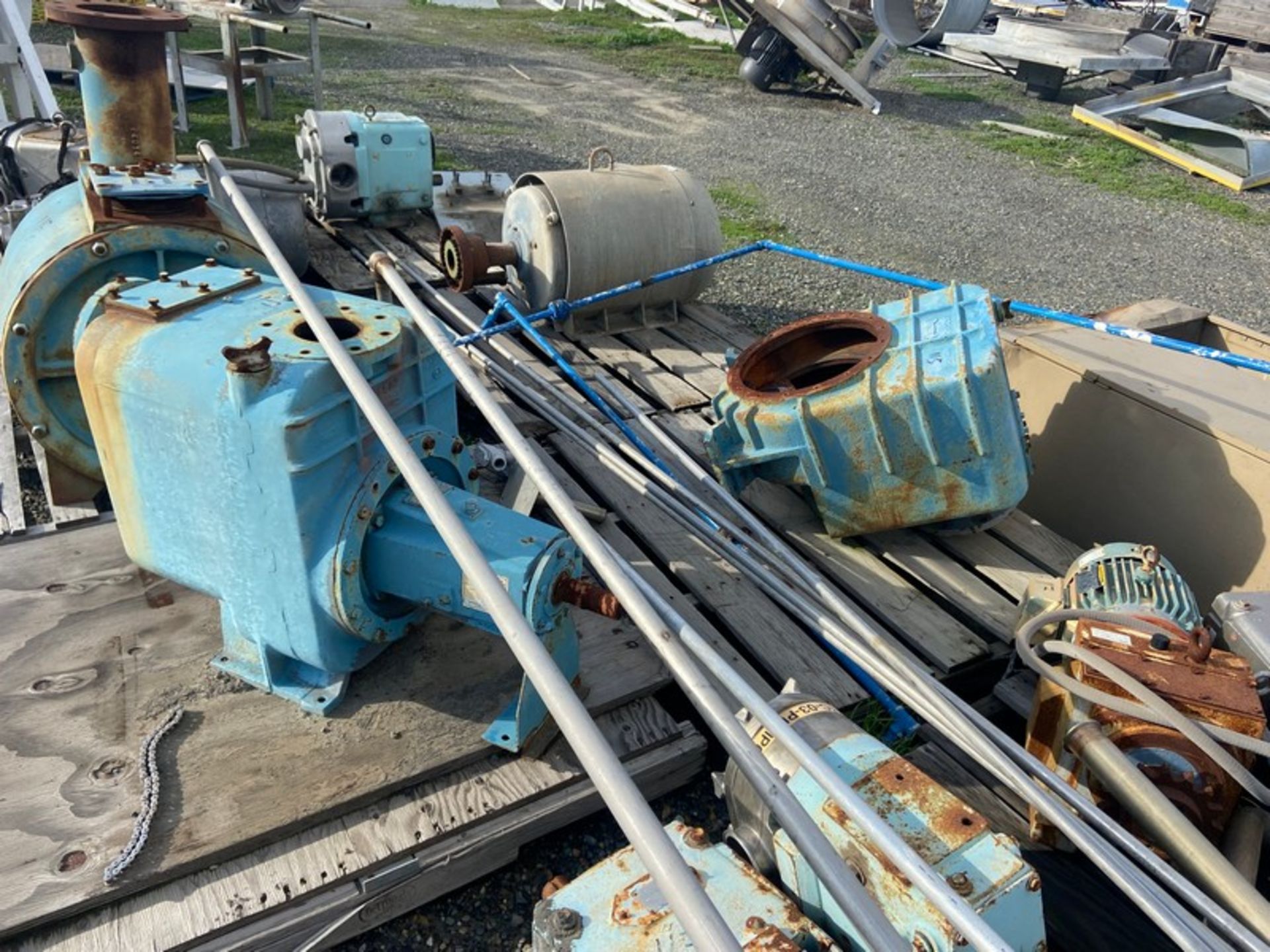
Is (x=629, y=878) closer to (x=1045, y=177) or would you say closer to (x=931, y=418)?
(x=931, y=418)

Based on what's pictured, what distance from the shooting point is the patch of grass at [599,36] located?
9.95 m

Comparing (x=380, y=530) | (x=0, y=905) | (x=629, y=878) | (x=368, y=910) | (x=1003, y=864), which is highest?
(x=380, y=530)

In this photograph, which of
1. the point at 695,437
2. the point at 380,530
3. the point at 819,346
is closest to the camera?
the point at 380,530

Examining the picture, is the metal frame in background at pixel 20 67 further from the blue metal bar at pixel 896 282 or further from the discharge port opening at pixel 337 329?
the discharge port opening at pixel 337 329

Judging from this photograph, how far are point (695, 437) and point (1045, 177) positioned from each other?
17.7 feet

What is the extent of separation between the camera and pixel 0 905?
1476mm

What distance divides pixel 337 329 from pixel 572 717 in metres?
1.08

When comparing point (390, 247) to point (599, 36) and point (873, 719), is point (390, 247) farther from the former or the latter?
point (599, 36)

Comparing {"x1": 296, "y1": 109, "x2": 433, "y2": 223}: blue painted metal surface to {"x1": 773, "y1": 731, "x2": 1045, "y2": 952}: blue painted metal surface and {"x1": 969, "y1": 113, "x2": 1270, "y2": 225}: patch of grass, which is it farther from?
{"x1": 969, "y1": 113, "x2": 1270, "y2": 225}: patch of grass

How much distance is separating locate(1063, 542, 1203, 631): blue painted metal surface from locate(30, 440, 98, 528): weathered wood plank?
232 cm

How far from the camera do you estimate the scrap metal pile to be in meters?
1.26

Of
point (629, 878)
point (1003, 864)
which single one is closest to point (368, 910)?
point (629, 878)

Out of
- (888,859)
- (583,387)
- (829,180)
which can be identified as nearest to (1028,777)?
(888,859)

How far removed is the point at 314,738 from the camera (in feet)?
5.86
